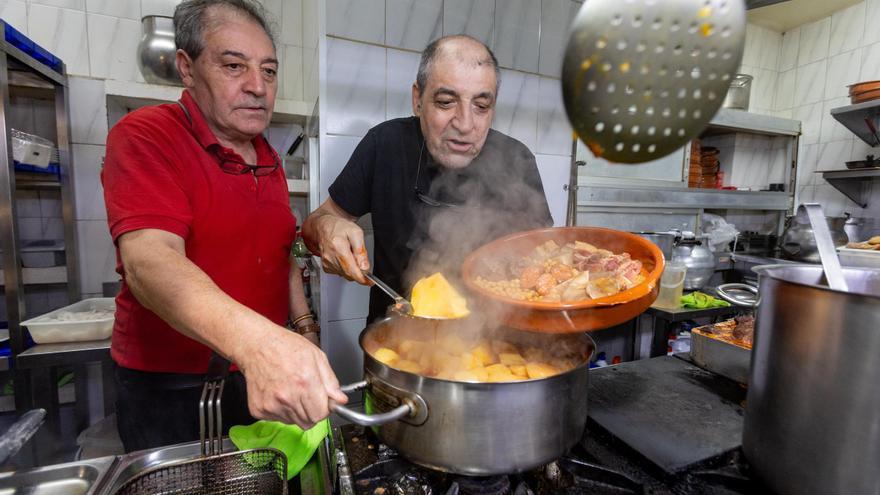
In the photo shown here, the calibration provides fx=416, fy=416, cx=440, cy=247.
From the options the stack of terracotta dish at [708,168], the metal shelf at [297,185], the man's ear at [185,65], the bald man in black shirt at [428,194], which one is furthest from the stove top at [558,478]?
the stack of terracotta dish at [708,168]

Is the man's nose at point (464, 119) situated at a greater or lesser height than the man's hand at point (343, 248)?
greater

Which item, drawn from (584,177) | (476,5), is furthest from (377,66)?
(584,177)

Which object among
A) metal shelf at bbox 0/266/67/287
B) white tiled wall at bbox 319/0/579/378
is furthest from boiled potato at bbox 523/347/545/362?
metal shelf at bbox 0/266/67/287

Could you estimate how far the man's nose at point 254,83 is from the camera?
1379 millimetres

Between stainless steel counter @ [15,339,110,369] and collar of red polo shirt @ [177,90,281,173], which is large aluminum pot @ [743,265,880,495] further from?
stainless steel counter @ [15,339,110,369]

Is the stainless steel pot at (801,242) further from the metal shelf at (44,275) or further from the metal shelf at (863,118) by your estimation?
the metal shelf at (44,275)

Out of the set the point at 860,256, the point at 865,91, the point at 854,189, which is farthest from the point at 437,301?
the point at 854,189

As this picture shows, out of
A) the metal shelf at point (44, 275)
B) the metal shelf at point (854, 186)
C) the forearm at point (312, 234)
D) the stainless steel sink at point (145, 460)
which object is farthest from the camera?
the metal shelf at point (854, 186)

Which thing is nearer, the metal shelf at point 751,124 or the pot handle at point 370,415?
the pot handle at point 370,415

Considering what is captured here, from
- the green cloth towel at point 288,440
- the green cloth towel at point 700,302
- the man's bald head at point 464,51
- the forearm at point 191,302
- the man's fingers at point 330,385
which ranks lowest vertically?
the green cloth towel at point 700,302

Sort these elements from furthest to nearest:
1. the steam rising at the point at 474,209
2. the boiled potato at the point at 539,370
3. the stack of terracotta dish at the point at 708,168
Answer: the stack of terracotta dish at the point at 708,168 < the steam rising at the point at 474,209 < the boiled potato at the point at 539,370

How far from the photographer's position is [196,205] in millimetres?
1274

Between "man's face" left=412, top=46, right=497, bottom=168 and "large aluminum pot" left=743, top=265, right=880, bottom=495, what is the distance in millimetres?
1092

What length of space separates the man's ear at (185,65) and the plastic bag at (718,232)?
3960 millimetres
